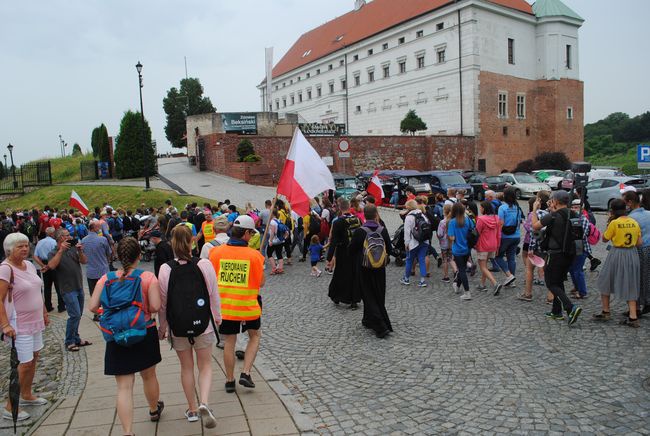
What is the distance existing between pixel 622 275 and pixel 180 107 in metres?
72.2

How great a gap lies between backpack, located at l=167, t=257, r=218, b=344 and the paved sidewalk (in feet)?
2.90

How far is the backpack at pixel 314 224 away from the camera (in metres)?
13.3

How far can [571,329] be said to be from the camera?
7.37 metres

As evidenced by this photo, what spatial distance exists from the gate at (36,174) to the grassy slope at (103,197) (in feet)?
10.9

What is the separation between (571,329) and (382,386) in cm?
325

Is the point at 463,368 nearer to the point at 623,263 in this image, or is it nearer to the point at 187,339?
the point at 623,263

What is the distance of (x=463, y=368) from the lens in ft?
20.3

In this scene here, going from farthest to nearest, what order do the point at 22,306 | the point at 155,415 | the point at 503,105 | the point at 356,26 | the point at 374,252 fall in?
the point at 356,26 → the point at 503,105 → the point at 374,252 → the point at 22,306 → the point at 155,415

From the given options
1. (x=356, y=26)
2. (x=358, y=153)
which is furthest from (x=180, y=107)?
(x=358, y=153)

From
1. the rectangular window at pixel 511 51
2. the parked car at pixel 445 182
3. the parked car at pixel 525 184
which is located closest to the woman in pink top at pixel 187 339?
the parked car at pixel 445 182

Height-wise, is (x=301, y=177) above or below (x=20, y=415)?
above

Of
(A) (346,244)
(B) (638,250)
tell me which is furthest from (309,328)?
(B) (638,250)

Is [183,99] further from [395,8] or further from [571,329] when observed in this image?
[571,329]

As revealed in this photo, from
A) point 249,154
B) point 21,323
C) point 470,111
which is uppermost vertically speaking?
point 470,111
